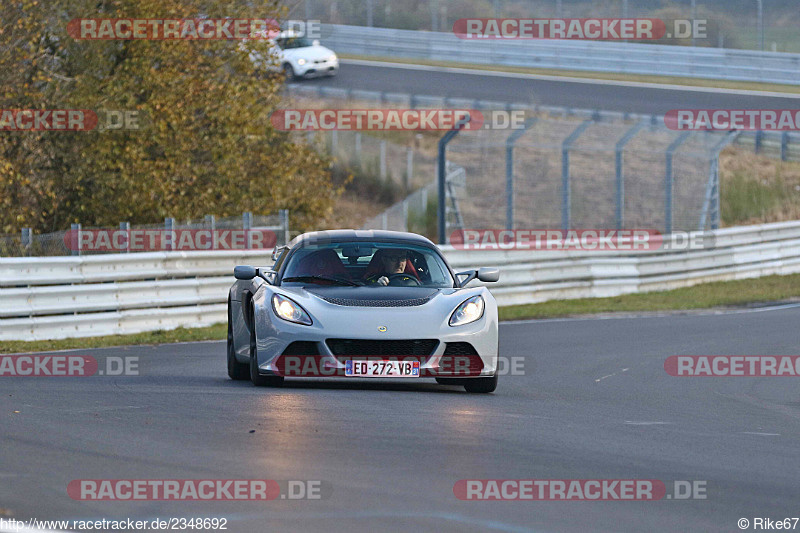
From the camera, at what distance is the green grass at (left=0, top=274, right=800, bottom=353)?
15.7 meters

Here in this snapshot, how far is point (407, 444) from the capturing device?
736 centimetres

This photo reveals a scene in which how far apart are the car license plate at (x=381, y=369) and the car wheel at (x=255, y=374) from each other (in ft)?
2.82

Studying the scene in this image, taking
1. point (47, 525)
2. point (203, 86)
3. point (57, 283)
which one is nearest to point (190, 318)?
Result: point (57, 283)

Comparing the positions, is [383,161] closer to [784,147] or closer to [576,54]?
[576,54]

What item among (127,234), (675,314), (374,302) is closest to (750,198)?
(675,314)

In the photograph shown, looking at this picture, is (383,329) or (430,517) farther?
(383,329)

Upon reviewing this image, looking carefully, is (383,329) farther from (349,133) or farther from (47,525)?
(349,133)

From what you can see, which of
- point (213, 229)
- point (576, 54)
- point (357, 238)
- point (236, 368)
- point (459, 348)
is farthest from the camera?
point (576, 54)

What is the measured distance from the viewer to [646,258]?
23.2m

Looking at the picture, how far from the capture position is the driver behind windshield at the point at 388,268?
1069 centimetres

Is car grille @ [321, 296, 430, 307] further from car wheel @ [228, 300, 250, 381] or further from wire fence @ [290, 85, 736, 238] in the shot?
wire fence @ [290, 85, 736, 238]

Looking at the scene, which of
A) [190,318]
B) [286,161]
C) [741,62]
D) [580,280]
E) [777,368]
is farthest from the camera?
[741,62]

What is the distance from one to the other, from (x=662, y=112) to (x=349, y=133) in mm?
8755

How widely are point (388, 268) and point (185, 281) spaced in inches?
293
